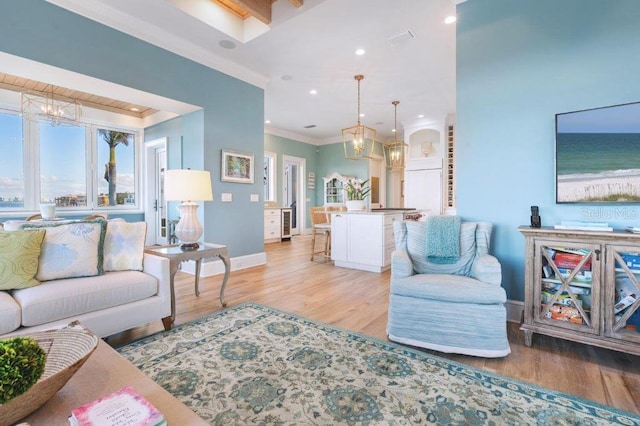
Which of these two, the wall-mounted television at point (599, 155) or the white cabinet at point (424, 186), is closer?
the wall-mounted television at point (599, 155)

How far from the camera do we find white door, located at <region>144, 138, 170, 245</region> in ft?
19.4

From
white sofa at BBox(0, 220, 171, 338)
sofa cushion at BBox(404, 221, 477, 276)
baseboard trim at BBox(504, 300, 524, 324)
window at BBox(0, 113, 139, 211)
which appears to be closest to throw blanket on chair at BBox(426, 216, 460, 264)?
sofa cushion at BBox(404, 221, 477, 276)

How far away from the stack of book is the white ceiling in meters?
2.29

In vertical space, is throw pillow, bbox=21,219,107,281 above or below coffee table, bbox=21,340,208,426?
above

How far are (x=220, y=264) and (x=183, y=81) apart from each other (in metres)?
2.45

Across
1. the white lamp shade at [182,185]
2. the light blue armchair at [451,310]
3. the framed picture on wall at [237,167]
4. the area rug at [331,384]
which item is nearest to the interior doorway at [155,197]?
the framed picture on wall at [237,167]

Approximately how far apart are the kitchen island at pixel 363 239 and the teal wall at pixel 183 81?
1.26 metres

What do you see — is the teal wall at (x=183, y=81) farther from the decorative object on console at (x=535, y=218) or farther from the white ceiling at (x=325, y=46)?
the decorative object on console at (x=535, y=218)

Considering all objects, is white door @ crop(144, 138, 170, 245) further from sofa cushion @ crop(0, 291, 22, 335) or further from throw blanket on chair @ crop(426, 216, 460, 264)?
throw blanket on chair @ crop(426, 216, 460, 264)

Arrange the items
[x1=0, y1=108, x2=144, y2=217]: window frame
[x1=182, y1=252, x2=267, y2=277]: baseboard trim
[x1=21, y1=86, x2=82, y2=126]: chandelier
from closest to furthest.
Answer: [x1=182, y1=252, x2=267, y2=277]: baseboard trim < [x1=21, y1=86, x2=82, y2=126]: chandelier < [x1=0, y1=108, x2=144, y2=217]: window frame

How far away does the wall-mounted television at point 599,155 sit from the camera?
213 centimetres

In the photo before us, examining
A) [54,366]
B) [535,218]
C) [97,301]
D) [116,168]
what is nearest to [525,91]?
[535,218]

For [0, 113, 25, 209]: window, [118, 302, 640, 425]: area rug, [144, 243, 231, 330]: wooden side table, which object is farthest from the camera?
[0, 113, 25, 209]: window

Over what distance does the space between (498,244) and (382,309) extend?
1.21 meters
